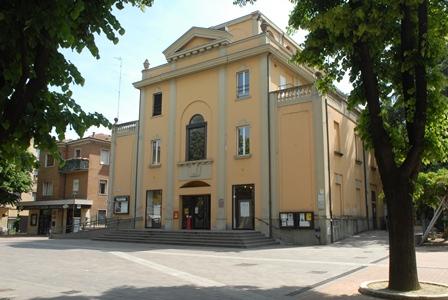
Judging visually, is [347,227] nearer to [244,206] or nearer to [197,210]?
[244,206]

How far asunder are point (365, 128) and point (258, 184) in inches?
677

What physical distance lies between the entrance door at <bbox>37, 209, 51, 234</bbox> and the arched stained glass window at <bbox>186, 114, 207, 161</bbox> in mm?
19928

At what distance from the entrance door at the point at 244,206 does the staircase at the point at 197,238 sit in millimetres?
1745

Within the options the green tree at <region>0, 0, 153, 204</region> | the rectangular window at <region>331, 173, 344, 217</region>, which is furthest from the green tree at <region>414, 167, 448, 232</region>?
the green tree at <region>0, 0, 153, 204</region>

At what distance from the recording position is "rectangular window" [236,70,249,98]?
3000 centimetres

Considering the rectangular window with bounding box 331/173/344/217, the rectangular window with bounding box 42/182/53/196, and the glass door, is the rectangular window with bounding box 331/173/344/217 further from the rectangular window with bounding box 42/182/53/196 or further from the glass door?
the rectangular window with bounding box 42/182/53/196

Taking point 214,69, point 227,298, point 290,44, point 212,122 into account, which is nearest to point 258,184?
point 212,122

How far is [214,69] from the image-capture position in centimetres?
3158

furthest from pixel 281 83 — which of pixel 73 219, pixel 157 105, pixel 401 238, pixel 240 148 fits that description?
pixel 73 219

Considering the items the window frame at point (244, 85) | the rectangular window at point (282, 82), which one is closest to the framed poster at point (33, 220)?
the window frame at point (244, 85)

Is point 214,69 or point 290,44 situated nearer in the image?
point 214,69

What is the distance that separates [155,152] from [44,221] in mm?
17886

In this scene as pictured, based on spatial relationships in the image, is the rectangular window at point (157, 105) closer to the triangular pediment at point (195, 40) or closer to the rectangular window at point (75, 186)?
the triangular pediment at point (195, 40)

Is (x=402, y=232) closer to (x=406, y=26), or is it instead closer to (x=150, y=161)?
(x=406, y=26)
